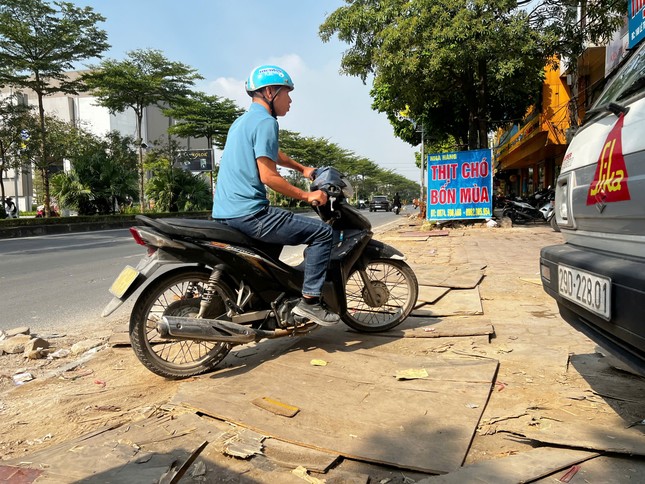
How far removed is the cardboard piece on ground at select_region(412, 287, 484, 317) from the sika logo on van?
2.11 metres

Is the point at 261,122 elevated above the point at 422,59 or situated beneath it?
situated beneath

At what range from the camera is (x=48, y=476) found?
179 cm

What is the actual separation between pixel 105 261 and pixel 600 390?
8.16 m

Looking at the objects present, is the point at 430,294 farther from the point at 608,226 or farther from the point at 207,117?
the point at 207,117

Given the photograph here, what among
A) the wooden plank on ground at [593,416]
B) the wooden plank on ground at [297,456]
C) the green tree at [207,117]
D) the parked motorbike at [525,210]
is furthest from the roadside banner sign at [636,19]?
the green tree at [207,117]

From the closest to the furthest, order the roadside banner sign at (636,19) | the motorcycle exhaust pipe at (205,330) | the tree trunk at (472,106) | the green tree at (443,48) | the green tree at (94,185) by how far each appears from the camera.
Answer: the motorcycle exhaust pipe at (205,330)
the roadside banner sign at (636,19)
the green tree at (443,48)
the tree trunk at (472,106)
the green tree at (94,185)

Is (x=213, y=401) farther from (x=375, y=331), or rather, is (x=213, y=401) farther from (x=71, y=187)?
(x=71, y=187)

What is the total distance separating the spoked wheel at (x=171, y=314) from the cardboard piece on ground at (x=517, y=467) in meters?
1.59

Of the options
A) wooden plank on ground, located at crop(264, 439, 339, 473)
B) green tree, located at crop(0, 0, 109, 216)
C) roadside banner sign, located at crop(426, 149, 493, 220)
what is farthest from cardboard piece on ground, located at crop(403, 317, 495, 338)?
green tree, located at crop(0, 0, 109, 216)

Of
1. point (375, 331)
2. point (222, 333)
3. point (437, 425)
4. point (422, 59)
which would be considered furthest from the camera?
point (422, 59)

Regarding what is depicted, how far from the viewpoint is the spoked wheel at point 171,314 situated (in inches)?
106

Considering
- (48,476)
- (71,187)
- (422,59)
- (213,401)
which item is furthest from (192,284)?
(71,187)

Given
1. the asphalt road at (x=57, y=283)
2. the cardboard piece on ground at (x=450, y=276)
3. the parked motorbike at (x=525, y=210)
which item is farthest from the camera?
the parked motorbike at (x=525, y=210)

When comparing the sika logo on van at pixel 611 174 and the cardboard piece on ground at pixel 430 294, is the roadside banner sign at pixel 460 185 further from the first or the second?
the sika logo on van at pixel 611 174
